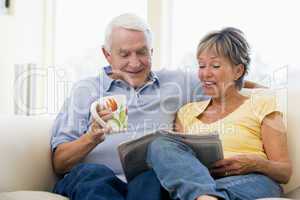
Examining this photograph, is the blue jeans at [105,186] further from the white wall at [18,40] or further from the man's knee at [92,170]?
the white wall at [18,40]

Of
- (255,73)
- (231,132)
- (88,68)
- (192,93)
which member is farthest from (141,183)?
(88,68)

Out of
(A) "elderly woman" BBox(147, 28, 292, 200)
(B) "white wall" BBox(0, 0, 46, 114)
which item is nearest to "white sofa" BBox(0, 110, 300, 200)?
(A) "elderly woman" BBox(147, 28, 292, 200)

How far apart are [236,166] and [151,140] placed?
0.27 metres

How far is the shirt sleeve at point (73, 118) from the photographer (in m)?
1.49

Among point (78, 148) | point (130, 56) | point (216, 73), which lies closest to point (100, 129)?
point (78, 148)

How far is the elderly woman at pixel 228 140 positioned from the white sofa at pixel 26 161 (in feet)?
0.34

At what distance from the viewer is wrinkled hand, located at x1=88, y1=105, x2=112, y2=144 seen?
4.54 ft

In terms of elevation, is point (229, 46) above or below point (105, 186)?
above

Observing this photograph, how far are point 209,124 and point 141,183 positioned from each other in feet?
1.35

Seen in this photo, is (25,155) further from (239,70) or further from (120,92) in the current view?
(239,70)

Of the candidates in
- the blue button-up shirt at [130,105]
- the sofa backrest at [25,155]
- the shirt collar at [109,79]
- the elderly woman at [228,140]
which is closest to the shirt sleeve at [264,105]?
the elderly woman at [228,140]

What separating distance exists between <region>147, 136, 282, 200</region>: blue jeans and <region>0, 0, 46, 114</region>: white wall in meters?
1.15

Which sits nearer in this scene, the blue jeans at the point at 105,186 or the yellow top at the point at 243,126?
the blue jeans at the point at 105,186

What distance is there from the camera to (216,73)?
1457 millimetres
